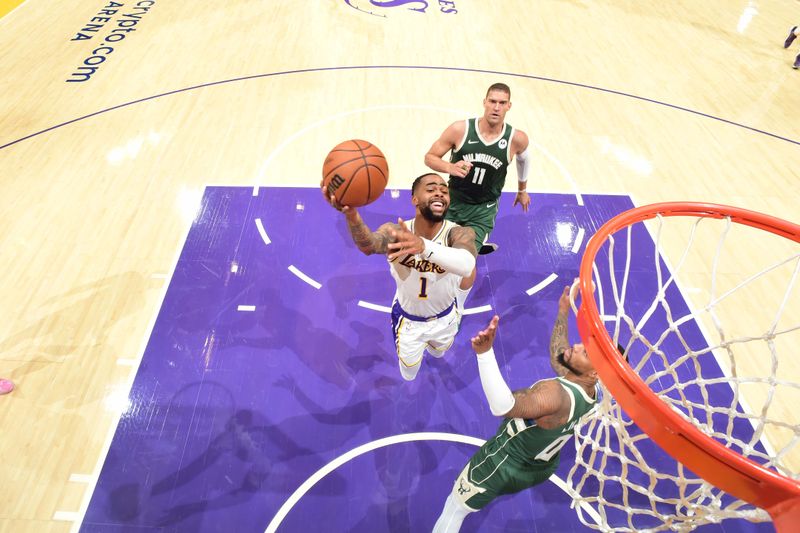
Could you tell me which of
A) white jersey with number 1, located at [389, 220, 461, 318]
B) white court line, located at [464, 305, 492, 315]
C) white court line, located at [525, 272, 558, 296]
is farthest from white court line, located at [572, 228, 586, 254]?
white jersey with number 1, located at [389, 220, 461, 318]

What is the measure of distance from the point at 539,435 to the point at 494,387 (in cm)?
51

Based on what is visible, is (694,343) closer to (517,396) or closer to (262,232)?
(517,396)

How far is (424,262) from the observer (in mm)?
3301

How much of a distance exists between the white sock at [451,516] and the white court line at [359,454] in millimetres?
748

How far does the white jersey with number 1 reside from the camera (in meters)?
3.37

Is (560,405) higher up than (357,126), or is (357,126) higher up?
(560,405)

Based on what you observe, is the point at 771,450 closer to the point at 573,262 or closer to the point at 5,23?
the point at 573,262

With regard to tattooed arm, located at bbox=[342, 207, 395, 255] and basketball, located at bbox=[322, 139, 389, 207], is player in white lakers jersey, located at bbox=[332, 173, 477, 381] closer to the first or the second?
tattooed arm, located at bbox=[342, 207, 395, 255]

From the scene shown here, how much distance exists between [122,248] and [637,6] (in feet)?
38.3

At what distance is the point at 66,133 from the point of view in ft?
23.3

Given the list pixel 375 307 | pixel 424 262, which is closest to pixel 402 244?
pixel 424 262

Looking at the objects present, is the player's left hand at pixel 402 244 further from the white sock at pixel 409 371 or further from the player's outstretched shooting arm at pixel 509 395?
the white sock at pixel 409 371

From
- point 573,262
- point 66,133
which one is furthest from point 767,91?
point 66,133

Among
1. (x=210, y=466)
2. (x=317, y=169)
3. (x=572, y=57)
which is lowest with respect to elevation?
(x=210, y=466)
